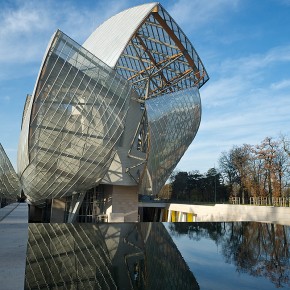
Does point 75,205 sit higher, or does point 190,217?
point 75,205

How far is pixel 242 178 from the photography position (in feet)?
178

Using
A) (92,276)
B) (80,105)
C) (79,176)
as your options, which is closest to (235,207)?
(79,176)

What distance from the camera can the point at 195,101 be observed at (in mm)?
35906

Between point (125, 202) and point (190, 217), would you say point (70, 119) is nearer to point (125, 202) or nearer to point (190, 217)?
point (125, 202)

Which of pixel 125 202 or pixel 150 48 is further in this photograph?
pixel 125 202

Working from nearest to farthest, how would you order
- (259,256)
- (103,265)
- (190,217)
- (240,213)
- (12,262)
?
(12,262)
(103,265)
(259,256)
(240,213)
(190,217)

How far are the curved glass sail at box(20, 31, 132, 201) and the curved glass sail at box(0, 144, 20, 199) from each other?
10.1ft

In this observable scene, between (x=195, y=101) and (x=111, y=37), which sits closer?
(x=111, y=37)

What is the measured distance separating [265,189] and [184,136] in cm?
2420

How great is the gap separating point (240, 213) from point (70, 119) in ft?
69.2

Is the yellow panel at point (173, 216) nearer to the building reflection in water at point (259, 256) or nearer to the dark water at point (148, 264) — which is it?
the building reflection in water at point (259, 256)

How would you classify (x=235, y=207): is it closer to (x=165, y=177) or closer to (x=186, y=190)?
(x=165, y=177)

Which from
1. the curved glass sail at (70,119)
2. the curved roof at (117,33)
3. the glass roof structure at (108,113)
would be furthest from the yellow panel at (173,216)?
the curved roof at (117,33)

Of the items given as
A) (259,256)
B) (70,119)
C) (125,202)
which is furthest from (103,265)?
(125,202)
